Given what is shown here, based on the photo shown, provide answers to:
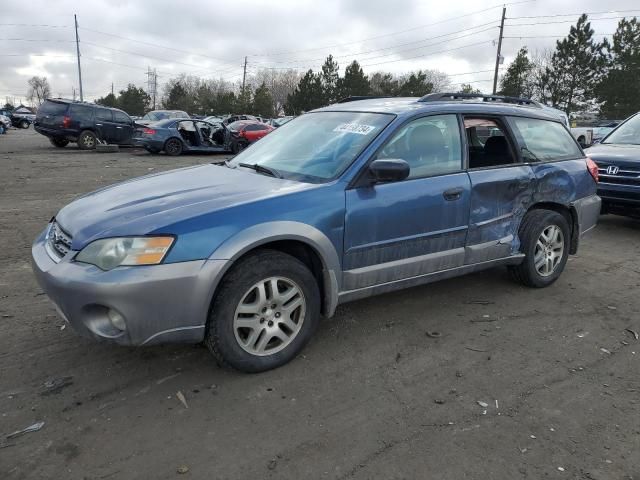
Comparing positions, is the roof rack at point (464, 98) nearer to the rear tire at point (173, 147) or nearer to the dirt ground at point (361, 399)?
the dirt ground at point (361, 399)

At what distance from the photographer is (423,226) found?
370 cm

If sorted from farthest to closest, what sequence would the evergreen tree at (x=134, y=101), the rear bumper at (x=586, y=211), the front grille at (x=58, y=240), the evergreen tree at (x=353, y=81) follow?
the evergreen tree at (x=134, y=101) → the evergreen tree at (x=353, y=81) → the rear bumper at (x=586, y=211) → the front grille at (x=58, y=240)

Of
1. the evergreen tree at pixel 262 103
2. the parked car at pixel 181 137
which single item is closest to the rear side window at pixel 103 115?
the parked car at pixel 181 137

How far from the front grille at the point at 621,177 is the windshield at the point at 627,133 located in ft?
3.37

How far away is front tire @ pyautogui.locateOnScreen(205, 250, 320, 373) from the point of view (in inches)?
116

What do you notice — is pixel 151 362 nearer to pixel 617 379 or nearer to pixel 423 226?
pixel 423 226

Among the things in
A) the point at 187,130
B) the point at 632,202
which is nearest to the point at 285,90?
the point at 187,130

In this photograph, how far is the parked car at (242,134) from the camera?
1935cm

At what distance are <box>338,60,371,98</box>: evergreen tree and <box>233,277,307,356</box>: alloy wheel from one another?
2285 inches

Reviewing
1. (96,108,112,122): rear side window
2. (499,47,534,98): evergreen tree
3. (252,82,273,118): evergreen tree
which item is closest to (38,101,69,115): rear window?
(96,108,112,122): rear side window

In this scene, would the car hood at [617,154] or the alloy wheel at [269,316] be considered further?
the car hood at [617,154]

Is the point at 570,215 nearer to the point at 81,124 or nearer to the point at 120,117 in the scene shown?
Result: the point at 81,124

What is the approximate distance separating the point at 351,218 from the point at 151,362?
1581 mm

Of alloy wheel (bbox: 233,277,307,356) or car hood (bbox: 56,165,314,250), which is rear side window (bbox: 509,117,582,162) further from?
alloy wheel (bbox: 233,277,307,356)
